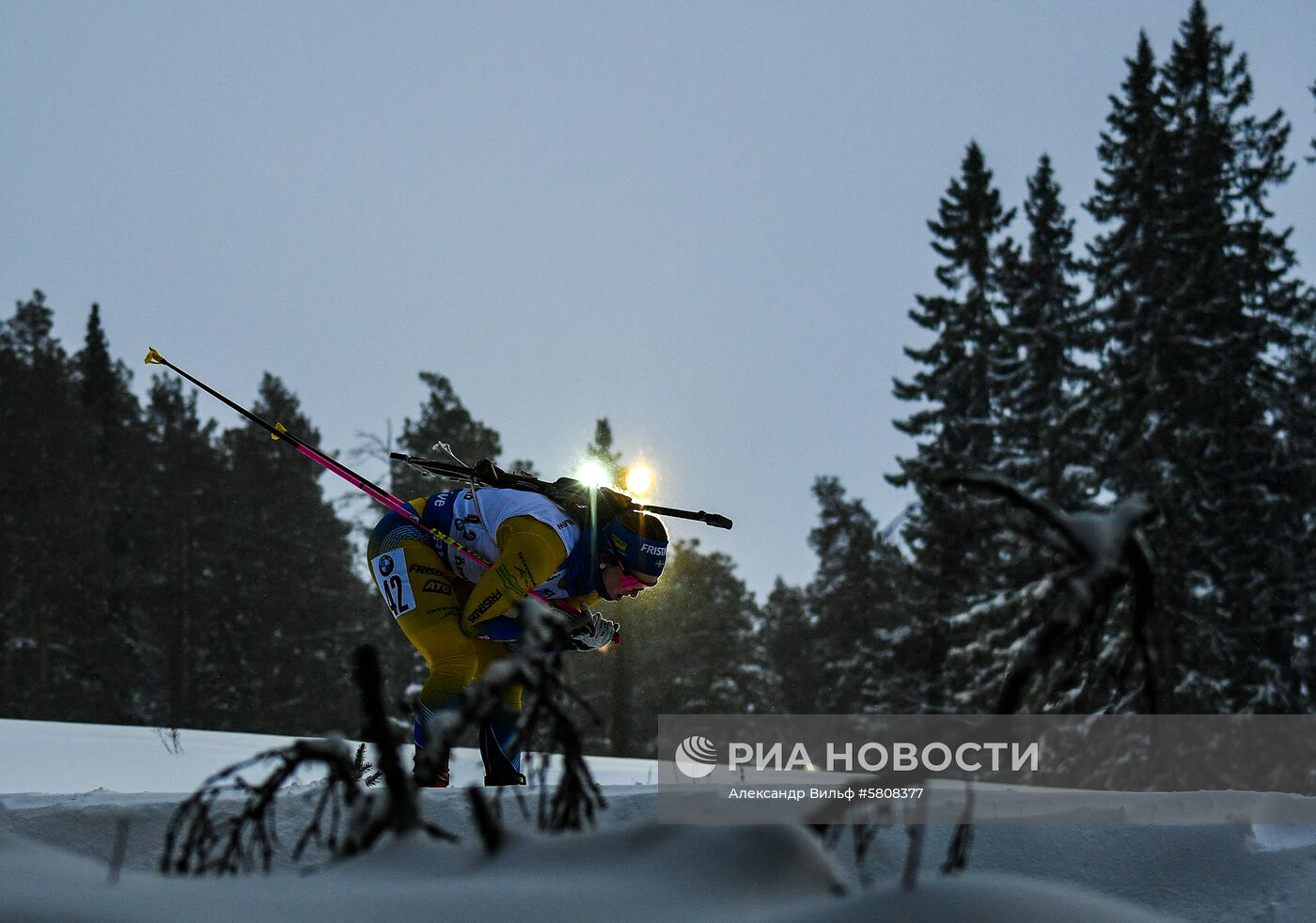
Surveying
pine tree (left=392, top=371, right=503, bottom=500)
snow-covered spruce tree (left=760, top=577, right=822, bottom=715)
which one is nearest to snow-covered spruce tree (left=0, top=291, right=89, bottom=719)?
pine tree (left=392, top=371, right=503, bottom=500)

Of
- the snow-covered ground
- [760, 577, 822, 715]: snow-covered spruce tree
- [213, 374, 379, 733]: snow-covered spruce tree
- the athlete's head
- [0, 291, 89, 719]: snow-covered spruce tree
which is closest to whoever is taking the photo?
the snow-covered ground

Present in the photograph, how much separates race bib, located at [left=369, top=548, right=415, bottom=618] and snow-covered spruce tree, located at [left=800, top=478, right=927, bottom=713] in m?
21.2

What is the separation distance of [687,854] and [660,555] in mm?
3803

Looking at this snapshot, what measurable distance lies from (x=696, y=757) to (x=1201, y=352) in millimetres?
17222

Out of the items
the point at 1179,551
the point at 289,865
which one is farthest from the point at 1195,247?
the point at 289,865

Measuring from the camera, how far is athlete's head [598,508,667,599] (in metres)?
5.14

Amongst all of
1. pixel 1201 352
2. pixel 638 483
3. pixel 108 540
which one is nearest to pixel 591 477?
pixel 638 483

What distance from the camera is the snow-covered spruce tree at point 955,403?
24328mm

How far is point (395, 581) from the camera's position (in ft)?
17.2

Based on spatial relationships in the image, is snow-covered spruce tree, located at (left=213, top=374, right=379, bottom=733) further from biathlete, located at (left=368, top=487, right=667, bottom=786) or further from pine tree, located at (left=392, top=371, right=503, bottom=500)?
biathlete, located at (left=368, top=487, right=667, bottom=786)

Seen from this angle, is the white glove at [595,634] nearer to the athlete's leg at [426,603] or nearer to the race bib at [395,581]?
the athlete's leg at [426,603]

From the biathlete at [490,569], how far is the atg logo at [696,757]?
0.65 metres

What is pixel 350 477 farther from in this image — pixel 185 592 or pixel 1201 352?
pixel 185 592

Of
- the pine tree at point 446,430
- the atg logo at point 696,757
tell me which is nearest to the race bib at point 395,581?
the atg logo at point 696,757
